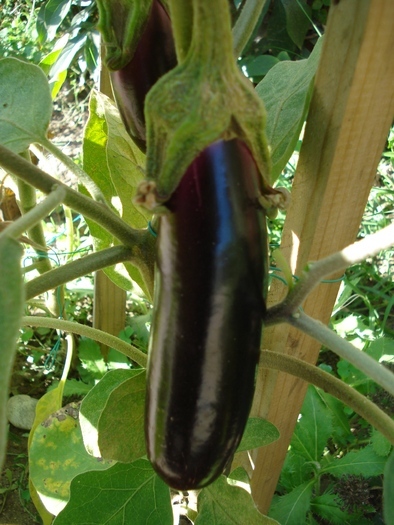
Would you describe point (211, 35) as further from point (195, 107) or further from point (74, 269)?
point (74, 269)

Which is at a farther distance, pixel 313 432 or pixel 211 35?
pixel 313 432

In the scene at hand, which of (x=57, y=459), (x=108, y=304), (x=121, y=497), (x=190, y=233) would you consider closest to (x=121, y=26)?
(x=190, y=233)

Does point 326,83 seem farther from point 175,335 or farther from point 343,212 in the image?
point 175,335

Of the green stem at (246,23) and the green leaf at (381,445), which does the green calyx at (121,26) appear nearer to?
the green stem at (246,23)

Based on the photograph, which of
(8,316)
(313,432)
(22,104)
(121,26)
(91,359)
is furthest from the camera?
(91,359)

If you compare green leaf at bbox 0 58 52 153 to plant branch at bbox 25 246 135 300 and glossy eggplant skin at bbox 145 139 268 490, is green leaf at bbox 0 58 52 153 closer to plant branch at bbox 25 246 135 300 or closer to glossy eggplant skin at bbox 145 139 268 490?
plant branch at bbox 25 246 135 300

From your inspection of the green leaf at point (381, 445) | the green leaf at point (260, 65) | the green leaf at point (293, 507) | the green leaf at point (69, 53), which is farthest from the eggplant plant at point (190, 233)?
the green leaf at point (260, 65)

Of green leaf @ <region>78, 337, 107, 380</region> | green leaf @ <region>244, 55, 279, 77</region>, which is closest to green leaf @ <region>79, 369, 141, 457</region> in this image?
green leaf @ <region>78, 337, 107, 380</region>

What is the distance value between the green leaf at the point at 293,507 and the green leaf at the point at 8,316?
3.31ft

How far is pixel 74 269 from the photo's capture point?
0.61 metres

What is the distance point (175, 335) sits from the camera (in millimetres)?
514

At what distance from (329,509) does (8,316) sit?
3.73 feet

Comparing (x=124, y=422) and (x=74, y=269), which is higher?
(x=74, y=269)

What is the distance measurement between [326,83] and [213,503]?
1.90 ft
